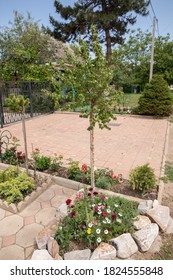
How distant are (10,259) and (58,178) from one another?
149 cm

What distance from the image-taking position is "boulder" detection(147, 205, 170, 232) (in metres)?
2.23

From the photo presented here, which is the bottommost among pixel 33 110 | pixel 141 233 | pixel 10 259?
pixel 10 259

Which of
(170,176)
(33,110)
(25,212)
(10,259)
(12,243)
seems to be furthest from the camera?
(33,110)

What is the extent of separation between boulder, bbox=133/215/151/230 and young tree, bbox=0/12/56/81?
10.1 m

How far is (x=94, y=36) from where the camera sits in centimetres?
222

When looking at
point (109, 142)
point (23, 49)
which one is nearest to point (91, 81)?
point (109, 142)

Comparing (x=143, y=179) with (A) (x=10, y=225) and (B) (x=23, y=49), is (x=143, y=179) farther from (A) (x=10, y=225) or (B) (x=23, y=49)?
(B) (x=23, y=49)

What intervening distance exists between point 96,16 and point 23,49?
15.9ft

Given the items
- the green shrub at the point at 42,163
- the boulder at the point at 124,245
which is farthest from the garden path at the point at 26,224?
the boulder at the point at 124,245

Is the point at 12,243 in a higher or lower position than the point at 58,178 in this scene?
lower

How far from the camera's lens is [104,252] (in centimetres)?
186

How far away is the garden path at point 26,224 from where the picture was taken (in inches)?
81.9
